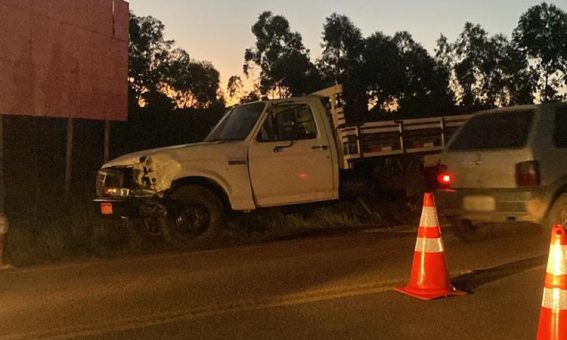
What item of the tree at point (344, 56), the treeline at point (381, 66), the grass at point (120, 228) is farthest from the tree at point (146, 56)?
the grass at point (120, 228)

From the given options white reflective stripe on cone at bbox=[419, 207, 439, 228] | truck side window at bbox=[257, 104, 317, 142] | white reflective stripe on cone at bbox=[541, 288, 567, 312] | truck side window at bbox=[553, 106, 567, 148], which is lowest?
white reflective stripe on cone at bbox=[541, 288, 567, 312]

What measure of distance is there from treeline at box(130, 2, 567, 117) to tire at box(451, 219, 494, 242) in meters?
23.2

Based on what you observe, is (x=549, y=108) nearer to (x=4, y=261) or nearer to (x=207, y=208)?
(x=207, y=208)

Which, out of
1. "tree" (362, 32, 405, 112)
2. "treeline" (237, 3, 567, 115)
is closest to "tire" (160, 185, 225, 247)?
"treeline" (237, 3, 567, 115)

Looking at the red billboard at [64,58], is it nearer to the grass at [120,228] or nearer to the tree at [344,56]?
the grass at [120,228]

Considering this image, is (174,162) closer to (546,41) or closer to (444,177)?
(444,177)

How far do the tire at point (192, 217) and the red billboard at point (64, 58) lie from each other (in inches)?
235

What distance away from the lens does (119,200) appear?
32.7 ft

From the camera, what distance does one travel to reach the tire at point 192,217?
10.1m

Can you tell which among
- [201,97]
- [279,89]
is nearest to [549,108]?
[279,89]

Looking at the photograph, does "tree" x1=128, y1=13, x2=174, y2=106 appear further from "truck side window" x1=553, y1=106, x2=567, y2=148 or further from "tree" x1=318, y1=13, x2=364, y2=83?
"truck side window" x1=553, y1=106, x2=567, y2=148

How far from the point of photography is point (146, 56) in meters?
39.1

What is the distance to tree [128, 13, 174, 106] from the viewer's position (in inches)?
1467

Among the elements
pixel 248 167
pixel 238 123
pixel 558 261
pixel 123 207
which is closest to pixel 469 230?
pixel 248 167
